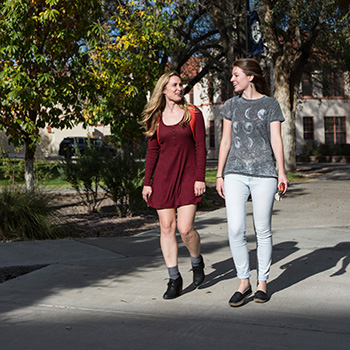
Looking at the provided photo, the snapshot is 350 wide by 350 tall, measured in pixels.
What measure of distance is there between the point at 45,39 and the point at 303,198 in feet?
22.0

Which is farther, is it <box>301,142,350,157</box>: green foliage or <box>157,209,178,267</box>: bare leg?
<box>301,142,350,157</box>: green foliage

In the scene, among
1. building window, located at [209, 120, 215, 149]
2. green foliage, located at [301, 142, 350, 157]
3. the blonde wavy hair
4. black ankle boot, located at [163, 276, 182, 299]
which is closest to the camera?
black ankle boot, located at [163, 276, 182, 299]

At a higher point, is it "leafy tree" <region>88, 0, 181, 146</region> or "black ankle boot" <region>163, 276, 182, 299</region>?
"leafy tree" <region>88, 0, 181, 146</region>

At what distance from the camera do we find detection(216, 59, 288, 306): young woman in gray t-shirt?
4.96m

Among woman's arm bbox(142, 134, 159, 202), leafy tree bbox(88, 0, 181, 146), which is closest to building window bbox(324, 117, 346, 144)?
leafy tree bbox(88, 0, 181, 146)

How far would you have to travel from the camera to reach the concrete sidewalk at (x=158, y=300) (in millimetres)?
4180

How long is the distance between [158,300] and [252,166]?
4.60 feet

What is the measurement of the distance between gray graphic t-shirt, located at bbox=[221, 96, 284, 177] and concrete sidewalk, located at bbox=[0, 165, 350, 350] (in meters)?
1.12

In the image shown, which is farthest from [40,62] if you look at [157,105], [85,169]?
[157,105]

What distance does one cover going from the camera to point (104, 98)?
12969 millimetres

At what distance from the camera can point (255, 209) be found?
504 centimetres

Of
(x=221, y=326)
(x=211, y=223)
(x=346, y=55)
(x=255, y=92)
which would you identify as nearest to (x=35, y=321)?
(x=221, y=326)

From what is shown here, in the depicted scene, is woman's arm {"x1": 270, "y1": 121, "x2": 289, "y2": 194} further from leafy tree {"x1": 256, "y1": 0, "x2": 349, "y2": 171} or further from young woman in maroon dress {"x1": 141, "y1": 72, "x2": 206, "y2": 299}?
leafy tree {"x1": 256, "y1": 0, "x2": 349, "y2": 171}

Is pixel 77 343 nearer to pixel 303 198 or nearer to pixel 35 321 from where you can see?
pixel 35 321
